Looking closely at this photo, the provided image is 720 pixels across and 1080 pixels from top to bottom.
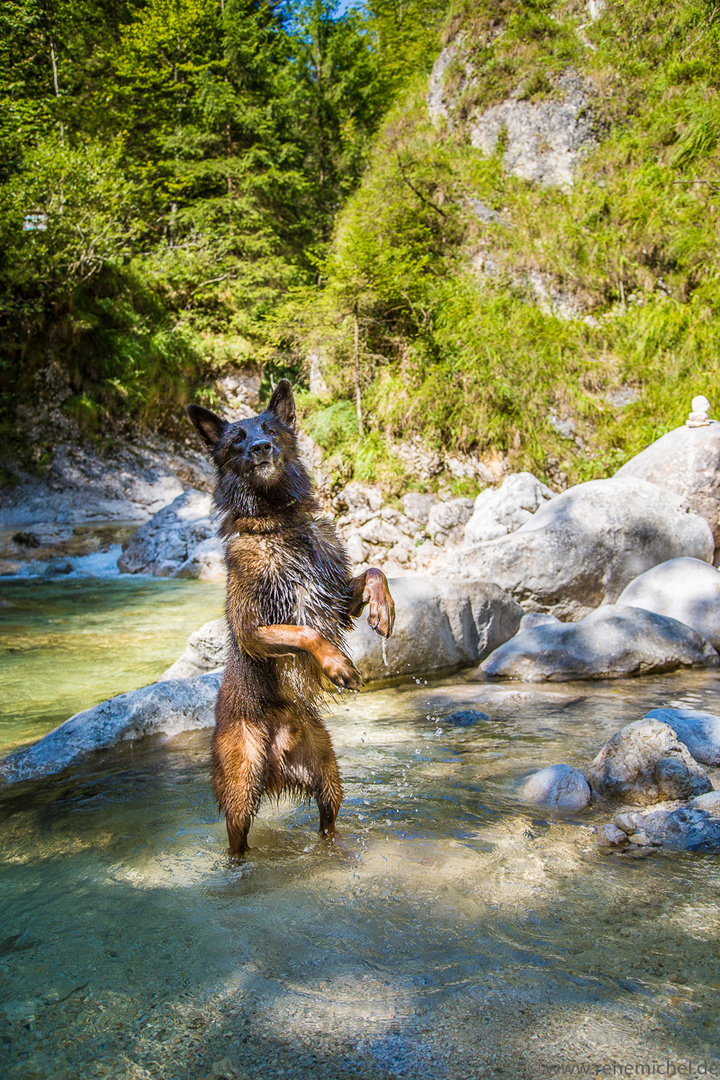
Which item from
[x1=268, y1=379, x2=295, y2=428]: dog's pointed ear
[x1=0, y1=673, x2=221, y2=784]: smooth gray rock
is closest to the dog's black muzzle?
[x1=268, y1=379, x2=295, y2=428]: dog's pointed ear

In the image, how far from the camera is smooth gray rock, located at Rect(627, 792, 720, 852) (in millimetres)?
2820

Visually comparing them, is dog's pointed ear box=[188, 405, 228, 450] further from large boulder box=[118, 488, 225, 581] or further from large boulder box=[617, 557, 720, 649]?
large boulder box=[118, 488, 225, 581]

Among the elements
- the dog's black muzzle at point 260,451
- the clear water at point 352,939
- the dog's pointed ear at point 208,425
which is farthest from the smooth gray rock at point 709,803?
the dog's pointed ear at point 208,425

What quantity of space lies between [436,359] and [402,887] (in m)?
13.3

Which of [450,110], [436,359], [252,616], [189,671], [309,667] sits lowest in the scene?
[189,671]

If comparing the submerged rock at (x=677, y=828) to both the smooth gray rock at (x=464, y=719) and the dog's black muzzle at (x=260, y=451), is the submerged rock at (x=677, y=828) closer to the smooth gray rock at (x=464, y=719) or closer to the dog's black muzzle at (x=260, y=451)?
the smooth gray rock at (x=464, y=719)

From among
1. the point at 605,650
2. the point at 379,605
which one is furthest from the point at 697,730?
the point at 379,605


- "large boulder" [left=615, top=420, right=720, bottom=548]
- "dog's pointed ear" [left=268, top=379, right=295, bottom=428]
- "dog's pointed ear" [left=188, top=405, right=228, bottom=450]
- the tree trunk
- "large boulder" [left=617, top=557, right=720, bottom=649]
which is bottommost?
"large boulder" [left=617, top=557, right=720, bottom=649]

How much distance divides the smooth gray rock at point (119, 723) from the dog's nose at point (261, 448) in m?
2.59

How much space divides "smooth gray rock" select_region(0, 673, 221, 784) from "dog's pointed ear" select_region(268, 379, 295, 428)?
2507 millimetres

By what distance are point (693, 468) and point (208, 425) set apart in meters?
8.36

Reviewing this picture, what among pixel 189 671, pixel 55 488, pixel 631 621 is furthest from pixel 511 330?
pixel 55 488

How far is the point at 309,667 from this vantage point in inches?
118

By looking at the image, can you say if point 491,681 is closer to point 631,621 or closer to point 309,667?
point 631,621
